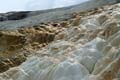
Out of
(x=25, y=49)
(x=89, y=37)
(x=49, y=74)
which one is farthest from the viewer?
(x=25, y=49)

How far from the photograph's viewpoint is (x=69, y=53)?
14.0m

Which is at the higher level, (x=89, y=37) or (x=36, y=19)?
(x=89, y=37)

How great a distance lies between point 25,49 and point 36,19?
6.49m

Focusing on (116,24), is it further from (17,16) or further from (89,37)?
(17,16)

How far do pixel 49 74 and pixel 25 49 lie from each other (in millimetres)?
6423

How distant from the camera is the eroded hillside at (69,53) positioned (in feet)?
38.5

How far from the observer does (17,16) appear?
33.1 metres

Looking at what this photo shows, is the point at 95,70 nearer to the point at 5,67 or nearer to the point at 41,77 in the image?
the point at 41,77

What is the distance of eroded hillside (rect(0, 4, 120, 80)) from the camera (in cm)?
1173

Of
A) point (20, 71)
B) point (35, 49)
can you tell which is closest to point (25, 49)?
point (35, 49)

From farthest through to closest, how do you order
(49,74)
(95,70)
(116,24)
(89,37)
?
(89,37), (116,24), (49,74), (95,70)

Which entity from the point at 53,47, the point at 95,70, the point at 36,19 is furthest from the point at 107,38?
the point at 36,19

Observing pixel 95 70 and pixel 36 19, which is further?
pixel 36 19

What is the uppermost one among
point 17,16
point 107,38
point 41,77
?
point 107,38
